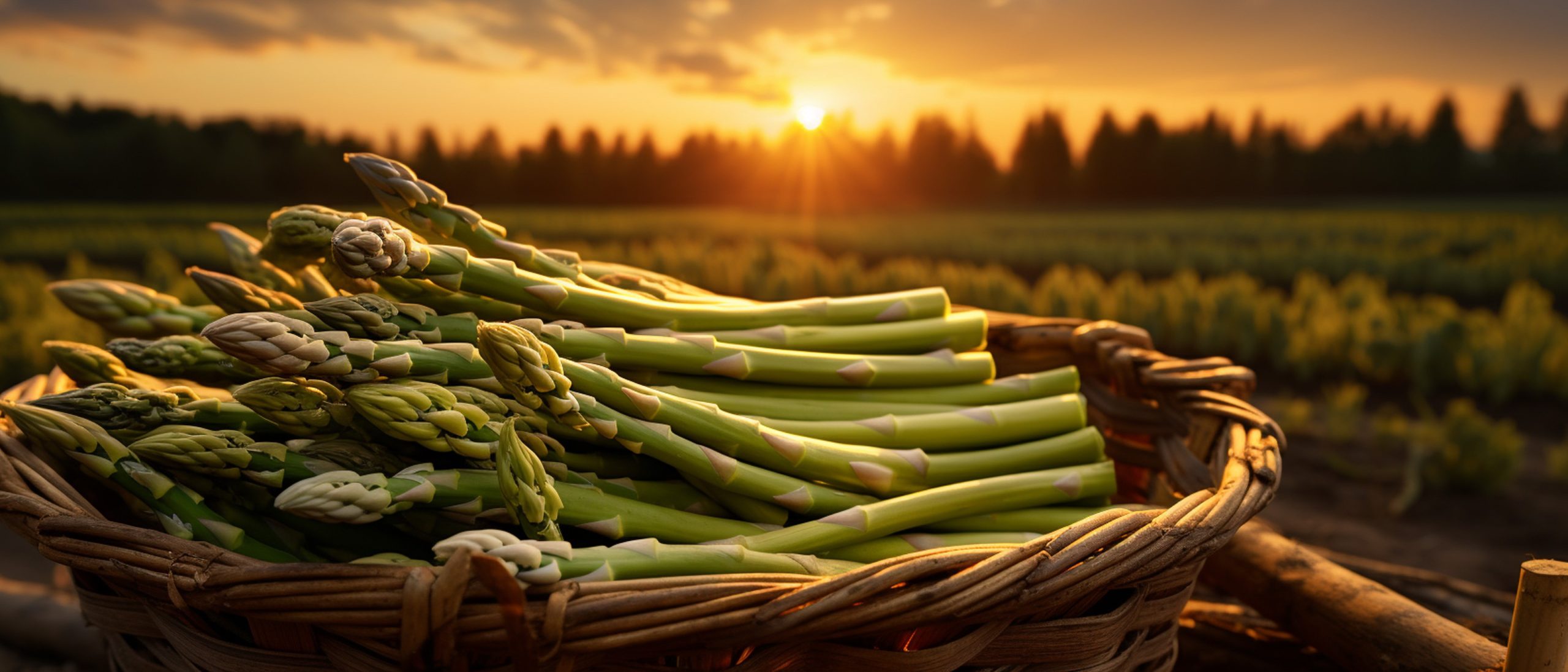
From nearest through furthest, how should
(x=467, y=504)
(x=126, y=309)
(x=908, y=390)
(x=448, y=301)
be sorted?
(x=467, y=504), (x=448, y=301), (x=908, y=390), (x=126, y=309)

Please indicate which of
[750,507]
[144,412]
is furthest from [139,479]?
[750,507]

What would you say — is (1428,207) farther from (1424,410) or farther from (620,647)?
(620,647)

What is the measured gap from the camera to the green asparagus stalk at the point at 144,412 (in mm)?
1681

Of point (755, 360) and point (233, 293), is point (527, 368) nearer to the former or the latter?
point (755, 360)

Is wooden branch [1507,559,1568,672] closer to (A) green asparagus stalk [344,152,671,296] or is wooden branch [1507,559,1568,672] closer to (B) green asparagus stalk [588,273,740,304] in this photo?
(B) green asparagus stalk [588,273,740,304]

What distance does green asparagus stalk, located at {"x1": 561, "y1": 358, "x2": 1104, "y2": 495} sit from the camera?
5.17 feet

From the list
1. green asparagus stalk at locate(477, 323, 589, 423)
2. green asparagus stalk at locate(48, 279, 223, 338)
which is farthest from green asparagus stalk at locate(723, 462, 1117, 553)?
green asparagus stalk at locate(48, 279, 223, 338)

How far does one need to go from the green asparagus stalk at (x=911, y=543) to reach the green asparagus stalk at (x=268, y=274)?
5.46ft

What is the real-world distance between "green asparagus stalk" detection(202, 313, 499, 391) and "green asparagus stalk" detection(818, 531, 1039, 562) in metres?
0.77

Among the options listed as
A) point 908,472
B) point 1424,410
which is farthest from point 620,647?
point 1424,410

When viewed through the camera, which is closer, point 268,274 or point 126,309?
point 126,309

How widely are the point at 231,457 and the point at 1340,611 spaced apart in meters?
2.43

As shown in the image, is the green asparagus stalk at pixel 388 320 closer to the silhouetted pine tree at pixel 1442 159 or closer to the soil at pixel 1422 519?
the soil at pixel 1422 519

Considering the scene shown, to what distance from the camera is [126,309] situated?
7.34 feet
